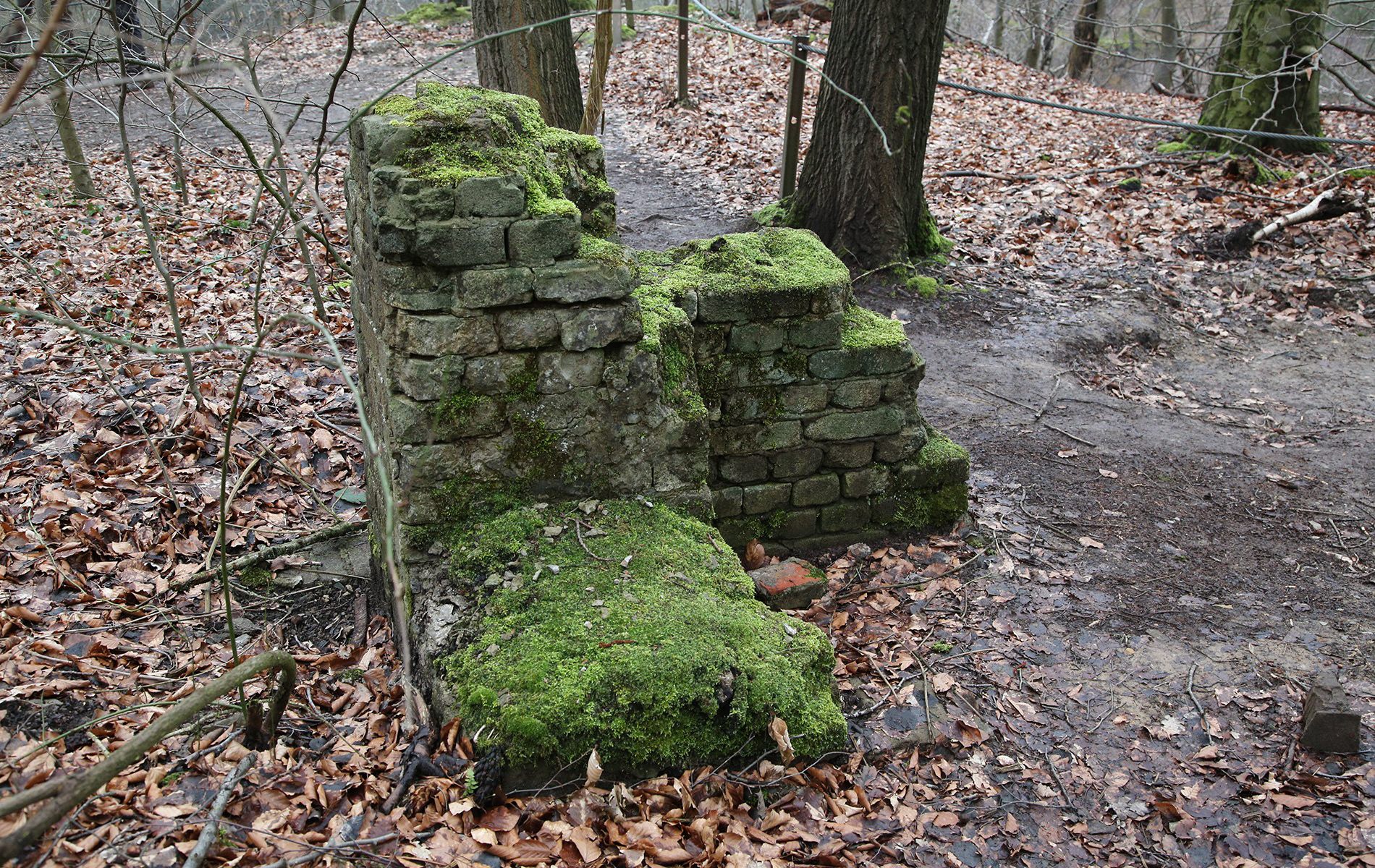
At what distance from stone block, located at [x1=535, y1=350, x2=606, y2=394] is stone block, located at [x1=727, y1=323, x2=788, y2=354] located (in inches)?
40.8

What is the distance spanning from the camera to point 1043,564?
467cm

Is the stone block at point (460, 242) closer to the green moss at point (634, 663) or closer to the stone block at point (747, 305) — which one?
the green moss at point (634, 663)

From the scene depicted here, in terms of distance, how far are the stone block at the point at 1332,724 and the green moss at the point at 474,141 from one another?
136 inches

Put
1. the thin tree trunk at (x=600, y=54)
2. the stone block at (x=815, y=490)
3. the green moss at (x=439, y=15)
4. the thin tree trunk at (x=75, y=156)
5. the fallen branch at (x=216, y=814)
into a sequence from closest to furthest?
the fallen branch at (x=216, y=814) → the stone block at (x=815, y=490) → the thin tree trunk at (x=600, y=54) → the thin tree trunk at (x=75, y=156) → the green moss at (x=439, y=15)

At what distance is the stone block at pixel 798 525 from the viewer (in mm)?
4750

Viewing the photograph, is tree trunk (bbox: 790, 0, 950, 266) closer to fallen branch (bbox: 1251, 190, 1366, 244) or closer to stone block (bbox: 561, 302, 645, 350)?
fallen branch (bbox: 1251, 190, 1366, 244)

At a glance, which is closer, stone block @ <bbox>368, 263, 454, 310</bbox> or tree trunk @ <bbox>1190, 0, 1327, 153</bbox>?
stone block @ <bbox>368, 263, 454, 310</bbox>

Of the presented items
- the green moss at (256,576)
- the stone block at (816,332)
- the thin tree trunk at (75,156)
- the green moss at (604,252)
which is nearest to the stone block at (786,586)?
the stone block at (816,332)

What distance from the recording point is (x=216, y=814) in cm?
244

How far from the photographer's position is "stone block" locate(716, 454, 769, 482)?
4.58 m

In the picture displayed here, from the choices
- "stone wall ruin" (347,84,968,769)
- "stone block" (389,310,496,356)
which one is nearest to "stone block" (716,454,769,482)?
"stone wall ruin" (347,84,968,769)

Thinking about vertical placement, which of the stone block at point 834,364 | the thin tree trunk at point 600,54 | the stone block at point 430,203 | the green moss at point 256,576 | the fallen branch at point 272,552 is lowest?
the green moss at point 256,576

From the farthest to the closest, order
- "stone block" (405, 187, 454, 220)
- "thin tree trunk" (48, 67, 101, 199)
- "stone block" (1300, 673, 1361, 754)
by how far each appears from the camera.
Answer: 1. "thin tree trunk" (48, 67, 101, 199)
2. "stone block" (1300, 673, 1361, 754)
3. "stone block" (405, 187, 454, 220)

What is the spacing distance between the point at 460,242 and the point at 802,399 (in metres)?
2.04
